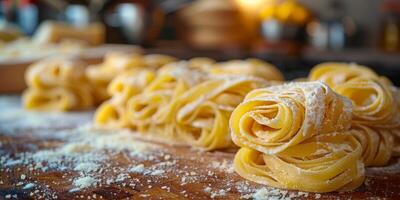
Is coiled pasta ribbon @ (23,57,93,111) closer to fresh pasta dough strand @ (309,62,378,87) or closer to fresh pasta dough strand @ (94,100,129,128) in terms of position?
fresh pasta dough strand @ (94,100,129,128)

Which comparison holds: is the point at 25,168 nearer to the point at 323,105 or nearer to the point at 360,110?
the point at 323,105

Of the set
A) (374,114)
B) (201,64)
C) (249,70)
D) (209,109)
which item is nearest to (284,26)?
(201,64)

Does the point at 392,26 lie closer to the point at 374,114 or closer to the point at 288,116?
the point at 374,114

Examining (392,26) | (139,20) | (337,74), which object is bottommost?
(392,26)

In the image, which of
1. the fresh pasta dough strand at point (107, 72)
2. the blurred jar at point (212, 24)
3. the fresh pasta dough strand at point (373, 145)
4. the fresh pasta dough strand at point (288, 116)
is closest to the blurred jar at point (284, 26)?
the blurred jar at point (212, 24)

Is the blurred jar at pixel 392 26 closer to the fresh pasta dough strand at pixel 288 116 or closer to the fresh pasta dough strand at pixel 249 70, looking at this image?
the fresh pasta dough strand at pixel 249 70

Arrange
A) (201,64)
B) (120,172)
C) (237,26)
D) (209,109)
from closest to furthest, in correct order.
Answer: (120,172) < (209,109) < (201,64) < (237,26)

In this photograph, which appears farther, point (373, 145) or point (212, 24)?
point (212, 24)
